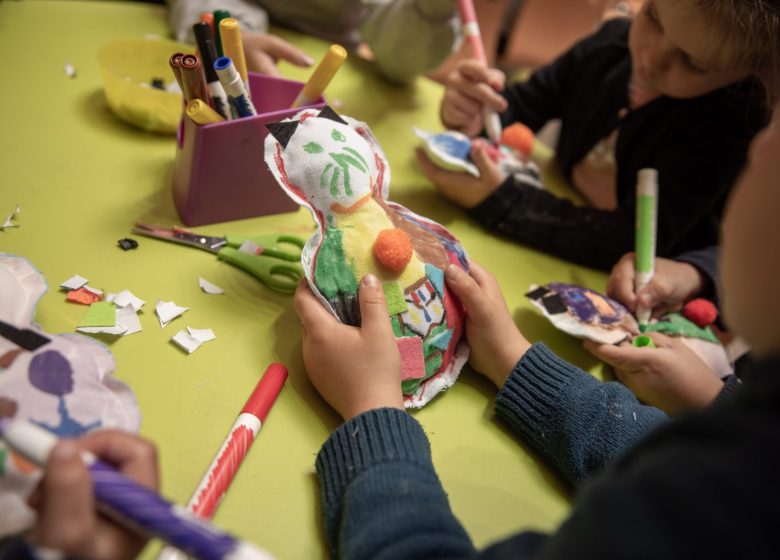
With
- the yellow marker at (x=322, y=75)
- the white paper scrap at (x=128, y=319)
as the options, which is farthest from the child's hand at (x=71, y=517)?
the yellow marker at (x=322, y=75)

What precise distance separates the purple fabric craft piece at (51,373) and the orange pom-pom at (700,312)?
2.07ft

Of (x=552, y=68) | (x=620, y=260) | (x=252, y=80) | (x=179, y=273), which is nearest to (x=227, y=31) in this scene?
(x=252, y=80)

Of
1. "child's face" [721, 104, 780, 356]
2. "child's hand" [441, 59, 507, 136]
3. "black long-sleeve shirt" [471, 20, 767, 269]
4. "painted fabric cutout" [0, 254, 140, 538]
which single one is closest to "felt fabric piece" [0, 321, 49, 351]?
"painted fabric cutout" [0, 254, 140, 538]

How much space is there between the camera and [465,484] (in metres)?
0.49

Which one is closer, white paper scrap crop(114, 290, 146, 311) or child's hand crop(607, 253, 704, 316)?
white paper scrap crop(114, 290, 146, 311)

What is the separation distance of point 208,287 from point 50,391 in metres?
0.22

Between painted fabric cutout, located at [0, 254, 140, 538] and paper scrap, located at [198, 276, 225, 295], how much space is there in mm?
151

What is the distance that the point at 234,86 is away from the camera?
1.89ft

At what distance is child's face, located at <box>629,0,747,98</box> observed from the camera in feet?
2.25

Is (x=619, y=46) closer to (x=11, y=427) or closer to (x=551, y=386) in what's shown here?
(x=551, y=386)

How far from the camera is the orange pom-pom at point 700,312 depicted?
0.69 metres

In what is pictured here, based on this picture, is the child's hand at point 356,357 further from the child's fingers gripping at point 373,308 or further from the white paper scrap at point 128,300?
the white paper scrap at point 128,300

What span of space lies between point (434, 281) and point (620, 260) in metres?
0.33

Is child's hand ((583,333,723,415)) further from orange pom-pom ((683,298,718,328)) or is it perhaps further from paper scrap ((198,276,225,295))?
paper scrap ((198,276,225,295))
